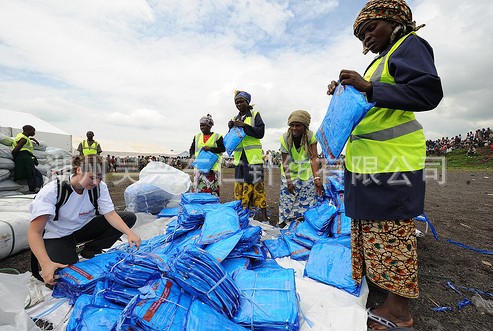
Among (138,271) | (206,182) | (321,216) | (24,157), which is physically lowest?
(138,271)

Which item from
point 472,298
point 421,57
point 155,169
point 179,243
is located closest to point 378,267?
point 472,298

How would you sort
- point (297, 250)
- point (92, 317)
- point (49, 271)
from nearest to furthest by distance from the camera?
point (92, 317) → point (49, 271) → point (297, 250)

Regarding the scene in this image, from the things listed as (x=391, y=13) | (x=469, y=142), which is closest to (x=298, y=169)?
(x=391, y=13)

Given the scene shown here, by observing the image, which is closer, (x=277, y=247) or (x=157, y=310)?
(x=157, y=310)

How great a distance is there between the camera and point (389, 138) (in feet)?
4.92

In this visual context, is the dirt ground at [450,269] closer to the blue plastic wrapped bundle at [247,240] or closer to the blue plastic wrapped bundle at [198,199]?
the blue plastic wrapped bundle at [247,240]

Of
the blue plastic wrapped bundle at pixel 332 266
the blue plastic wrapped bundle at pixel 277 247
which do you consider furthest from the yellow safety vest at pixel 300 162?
the blue plastic wrapped bundle at pixel 332 266

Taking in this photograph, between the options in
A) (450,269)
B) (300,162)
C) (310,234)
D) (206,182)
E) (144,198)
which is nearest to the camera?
(450,269)

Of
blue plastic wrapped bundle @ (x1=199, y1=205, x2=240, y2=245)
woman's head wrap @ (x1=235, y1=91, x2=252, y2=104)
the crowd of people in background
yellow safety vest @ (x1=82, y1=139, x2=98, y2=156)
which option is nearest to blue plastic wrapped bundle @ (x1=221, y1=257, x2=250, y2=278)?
blue plastic wrapped bundle @ (x1=199, y1=205, x2=240, y2=245)

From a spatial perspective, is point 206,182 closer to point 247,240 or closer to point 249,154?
point 249,154

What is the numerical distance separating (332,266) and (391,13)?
1.88m

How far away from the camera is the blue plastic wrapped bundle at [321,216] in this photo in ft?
9.21

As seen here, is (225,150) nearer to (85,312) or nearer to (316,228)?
(316,228)

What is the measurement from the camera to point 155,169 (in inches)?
189
